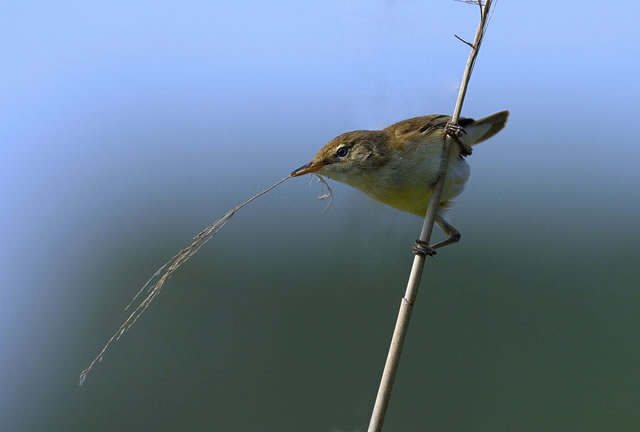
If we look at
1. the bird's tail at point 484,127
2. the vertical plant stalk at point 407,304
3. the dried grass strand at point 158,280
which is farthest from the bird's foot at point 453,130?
the dried grass strand at point 158,280

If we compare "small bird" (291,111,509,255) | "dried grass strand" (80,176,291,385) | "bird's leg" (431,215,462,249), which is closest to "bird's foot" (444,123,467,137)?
"small bird" (291,111,509,255)

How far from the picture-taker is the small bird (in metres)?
1.66

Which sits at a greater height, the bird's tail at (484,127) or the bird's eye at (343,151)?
the bird's tail at (484,127)

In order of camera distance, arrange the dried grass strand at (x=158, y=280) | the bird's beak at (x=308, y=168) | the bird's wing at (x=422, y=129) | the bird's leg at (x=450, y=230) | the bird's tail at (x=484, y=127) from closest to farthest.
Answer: the dried grass strand at (x=158, y=280)
the bird's beak at (x=308, y=168)
the bird's wing at (x=422, y=129)
the bird's tail at (x=484, y=127)
the bird's leg at (x=450, y=230)

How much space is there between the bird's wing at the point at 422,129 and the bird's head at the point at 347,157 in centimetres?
10

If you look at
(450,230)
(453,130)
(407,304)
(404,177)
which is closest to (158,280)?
(407,304)

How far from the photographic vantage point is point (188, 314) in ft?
17.3

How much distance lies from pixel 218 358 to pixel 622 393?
3.87 metres

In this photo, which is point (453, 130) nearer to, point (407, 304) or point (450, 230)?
point (450, 230)

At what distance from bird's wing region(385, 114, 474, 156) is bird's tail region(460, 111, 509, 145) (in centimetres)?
4

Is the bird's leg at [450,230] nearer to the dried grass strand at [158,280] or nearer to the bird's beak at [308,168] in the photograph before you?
the bird's beak at [308,168]

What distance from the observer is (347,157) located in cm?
169

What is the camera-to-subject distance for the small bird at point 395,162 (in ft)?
5.45

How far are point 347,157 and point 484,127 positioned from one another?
0.59 meters
